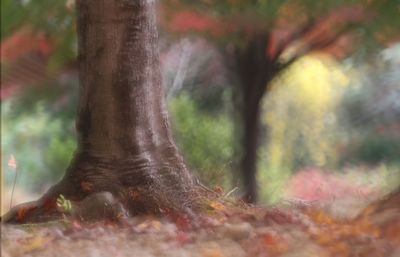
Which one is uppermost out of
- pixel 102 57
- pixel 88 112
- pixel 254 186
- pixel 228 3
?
pixel 228 3

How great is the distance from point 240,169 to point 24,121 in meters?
3.13

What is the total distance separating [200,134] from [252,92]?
847 millimetres

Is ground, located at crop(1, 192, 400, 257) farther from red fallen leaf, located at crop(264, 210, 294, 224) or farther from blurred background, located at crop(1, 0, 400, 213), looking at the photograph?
blurred background, located at crop(1, 0, 400, 213)

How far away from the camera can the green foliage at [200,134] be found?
26.4 ft

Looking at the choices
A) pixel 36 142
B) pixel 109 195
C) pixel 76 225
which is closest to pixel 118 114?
pixel 109 195

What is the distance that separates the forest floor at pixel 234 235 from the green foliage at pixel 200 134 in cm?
348

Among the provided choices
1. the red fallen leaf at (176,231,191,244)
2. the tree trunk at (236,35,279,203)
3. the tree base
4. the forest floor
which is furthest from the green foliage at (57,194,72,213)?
the tree trunk at (236,35,279,203)

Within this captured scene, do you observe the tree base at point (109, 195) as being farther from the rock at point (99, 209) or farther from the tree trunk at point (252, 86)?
the tree trunk at point (252, 86)

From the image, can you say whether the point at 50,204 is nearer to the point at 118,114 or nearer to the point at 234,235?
the point at 118,114

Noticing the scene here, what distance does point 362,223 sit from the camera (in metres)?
3.65

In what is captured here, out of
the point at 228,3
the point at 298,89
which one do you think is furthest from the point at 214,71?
the point at 228,3

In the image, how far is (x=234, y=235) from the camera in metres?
3.64

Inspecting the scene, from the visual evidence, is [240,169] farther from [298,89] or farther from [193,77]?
[298,89]

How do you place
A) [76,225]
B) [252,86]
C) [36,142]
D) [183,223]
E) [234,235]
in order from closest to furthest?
[234,235] < [76,225] < [183,223] < [252,86] < [36,142]
